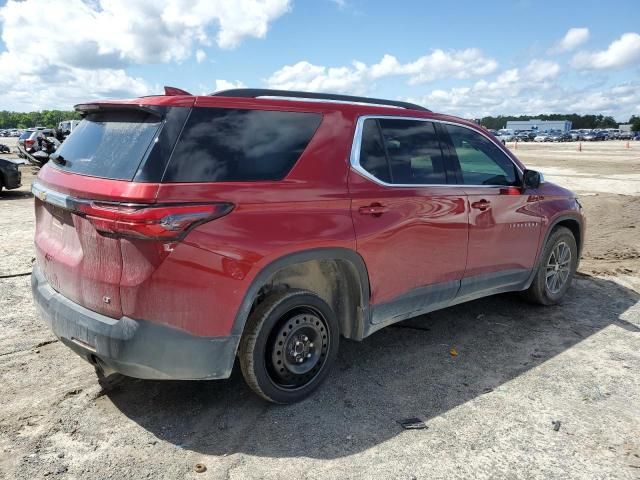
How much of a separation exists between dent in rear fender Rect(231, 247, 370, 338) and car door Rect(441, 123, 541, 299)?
1163 millimetres

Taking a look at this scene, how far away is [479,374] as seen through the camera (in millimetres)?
3963

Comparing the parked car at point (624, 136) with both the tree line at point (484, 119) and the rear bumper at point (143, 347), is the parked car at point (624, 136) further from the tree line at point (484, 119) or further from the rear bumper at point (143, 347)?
the rear bumper at point (143, 347)

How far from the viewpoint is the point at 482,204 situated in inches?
174

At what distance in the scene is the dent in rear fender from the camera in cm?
297

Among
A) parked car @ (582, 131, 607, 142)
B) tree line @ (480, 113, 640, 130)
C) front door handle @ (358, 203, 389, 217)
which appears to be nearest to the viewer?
front door handle @ (358, 203, 389, 217)

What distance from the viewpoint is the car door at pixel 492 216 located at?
14.4ft

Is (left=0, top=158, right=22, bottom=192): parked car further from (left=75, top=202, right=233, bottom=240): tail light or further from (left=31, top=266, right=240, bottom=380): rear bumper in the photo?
(left=75, top=202, right=233, bottom=240): tail light

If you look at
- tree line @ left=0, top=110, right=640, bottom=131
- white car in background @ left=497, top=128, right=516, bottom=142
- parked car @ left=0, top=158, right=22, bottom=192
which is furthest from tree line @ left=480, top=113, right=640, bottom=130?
parked car @ left=0, top=158, right=22, bottom=192

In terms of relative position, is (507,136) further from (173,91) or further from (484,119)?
(173,91)

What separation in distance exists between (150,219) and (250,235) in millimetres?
546

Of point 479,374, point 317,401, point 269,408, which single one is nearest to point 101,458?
point 269,408

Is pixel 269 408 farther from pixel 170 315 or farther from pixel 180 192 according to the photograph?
pixel 180 192

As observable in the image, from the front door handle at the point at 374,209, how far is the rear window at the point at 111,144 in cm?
140

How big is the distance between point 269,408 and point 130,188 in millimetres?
1668
